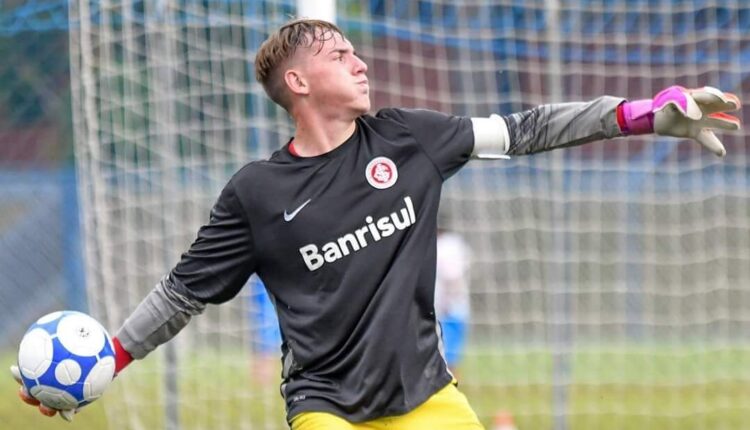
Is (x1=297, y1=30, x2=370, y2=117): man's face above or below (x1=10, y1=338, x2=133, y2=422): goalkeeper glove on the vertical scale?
above

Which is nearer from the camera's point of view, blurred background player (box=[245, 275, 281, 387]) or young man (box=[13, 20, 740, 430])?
young man (box=[13, 20, 740, 430])

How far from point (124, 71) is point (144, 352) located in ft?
8.53

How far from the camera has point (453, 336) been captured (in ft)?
27.1

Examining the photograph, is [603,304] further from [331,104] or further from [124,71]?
[331,104]

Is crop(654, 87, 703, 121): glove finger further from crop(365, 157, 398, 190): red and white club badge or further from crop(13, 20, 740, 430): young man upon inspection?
crop(365, 157, 398, 190): red and white club badge

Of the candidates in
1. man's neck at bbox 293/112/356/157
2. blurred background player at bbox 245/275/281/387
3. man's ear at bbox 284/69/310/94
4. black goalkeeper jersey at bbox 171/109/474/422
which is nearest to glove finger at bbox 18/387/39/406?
black goalkeeper jersey at bbox 171/109/474/422

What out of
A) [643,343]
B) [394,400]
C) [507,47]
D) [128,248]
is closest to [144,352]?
[394,400]

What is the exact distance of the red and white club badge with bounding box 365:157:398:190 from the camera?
14.6 feet

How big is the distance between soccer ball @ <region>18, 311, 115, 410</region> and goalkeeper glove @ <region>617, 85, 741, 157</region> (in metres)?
1.81

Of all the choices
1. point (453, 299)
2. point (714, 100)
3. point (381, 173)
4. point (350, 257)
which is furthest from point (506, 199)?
point (714, 100)

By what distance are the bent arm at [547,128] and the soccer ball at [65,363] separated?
1372mm

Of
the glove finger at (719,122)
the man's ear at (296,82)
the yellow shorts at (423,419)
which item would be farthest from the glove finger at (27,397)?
the glove finger at (719,122)

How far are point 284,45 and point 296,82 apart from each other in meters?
0.13

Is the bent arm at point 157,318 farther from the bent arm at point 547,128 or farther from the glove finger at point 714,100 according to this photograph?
the glove finger at point 714,100
